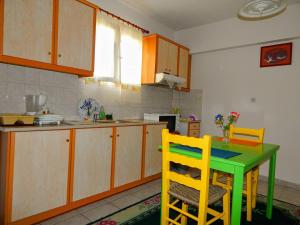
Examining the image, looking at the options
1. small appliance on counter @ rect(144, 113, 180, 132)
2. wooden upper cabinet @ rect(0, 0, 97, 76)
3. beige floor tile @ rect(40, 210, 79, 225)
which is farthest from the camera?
small appliance on counter @ rect(144, 113, 180, 132)

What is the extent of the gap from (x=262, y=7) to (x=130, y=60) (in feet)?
6.33

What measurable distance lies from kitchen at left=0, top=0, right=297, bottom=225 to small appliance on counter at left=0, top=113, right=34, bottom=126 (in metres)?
0.34

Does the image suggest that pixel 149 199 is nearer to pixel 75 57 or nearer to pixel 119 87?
pixel 119 87

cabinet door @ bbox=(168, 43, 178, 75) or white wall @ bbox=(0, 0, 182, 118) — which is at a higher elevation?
cabinet door @ bbox=(168, 43, 178, 75)

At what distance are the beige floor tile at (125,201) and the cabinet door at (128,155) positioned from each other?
182mm

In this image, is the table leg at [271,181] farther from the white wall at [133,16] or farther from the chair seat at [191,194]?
the white wall at [133,16]

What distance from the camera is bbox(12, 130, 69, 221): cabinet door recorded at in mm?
1720

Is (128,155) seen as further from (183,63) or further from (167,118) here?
(183,63)

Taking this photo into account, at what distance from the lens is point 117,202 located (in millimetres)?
2373

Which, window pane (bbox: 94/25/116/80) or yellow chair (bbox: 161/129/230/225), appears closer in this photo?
yellow chair (bbox: 161/129/230/225)

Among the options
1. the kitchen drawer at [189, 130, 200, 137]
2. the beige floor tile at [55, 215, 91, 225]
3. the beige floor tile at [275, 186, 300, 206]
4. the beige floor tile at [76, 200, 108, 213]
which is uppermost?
the kitchen drawer at [189, 130, 200, 137]

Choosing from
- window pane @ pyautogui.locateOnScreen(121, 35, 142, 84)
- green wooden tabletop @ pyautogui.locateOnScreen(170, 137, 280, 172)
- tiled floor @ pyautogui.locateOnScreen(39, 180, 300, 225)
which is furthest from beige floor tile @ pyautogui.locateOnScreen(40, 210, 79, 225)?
window pane @ pyautogui.locateOnScreen(121, 35, 142, 84)

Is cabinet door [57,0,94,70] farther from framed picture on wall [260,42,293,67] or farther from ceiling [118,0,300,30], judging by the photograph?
framed picture on wall [260,42,293,67]

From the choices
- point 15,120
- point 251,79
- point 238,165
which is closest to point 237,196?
point 238,165
